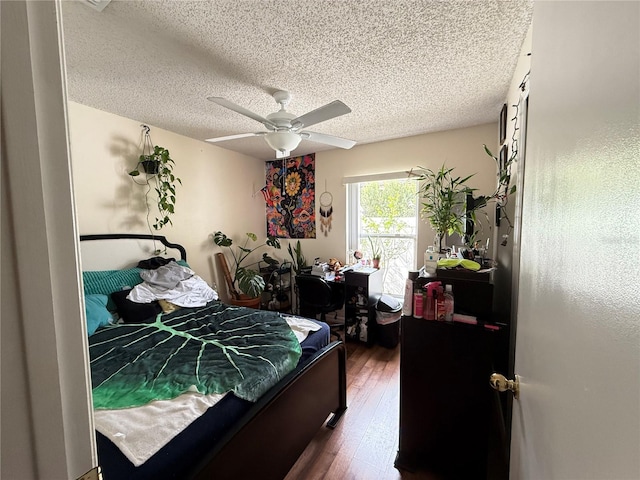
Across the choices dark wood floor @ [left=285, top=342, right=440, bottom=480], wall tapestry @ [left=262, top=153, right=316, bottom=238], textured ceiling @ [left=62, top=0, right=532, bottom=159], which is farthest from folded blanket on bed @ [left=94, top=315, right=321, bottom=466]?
wall tapestry @ [left=262, top=153, right=316, bottom=238]

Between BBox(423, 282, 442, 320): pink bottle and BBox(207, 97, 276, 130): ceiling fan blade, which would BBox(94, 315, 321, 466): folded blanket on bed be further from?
BBox(207, 97, 276, 130): ceiling fan blade

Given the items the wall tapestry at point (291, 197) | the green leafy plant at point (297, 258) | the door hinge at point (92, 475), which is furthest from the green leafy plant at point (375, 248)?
the door hinge at point (92, 475)

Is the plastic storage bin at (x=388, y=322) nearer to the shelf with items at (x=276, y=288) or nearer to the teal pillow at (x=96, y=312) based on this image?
the shelf with items at (x=276, y=288)

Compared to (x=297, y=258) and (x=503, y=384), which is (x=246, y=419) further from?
(x=297, y=258)

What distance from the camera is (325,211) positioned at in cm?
374

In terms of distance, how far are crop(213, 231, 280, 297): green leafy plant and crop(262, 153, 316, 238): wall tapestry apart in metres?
0.30

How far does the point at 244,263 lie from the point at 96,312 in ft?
6.75

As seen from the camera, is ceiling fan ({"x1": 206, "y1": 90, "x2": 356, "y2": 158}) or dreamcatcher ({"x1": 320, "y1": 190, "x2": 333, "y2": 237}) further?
dreamcatcher ({"x1": 320, "y1": 190, "x2": 333, "y2": 237})

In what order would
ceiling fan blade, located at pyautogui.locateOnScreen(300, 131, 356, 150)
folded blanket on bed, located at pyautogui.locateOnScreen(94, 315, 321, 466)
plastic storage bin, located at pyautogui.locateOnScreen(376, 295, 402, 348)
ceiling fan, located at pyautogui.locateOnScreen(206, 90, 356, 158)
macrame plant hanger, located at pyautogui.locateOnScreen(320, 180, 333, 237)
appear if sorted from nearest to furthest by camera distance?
1. folded blanket on bed, located at pyautogui.locateOnScreen(94, 315, 321, 466)
2. ceiling fan, located at pyautogui.locateOnScreen(206, 90, 356, 158)
3. ceiling fan blade, located at pyautogui.locateOnScreen(300, 131, 356, 150)
4. plastic storage bin, located at pyautogui.locateOnScreen(376, 295, 402, 348)
5. macrame plant hanger, located at pyautogui.locateOnScreen(320, 180, 333, 237)

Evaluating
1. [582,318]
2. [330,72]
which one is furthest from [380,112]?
[582,318]

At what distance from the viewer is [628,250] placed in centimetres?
32

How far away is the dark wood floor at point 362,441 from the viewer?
149 centimetres

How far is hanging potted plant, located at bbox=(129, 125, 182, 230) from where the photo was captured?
265 centimetres

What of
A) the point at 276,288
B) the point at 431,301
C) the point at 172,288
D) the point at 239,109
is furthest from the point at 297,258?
the point at 431,301
